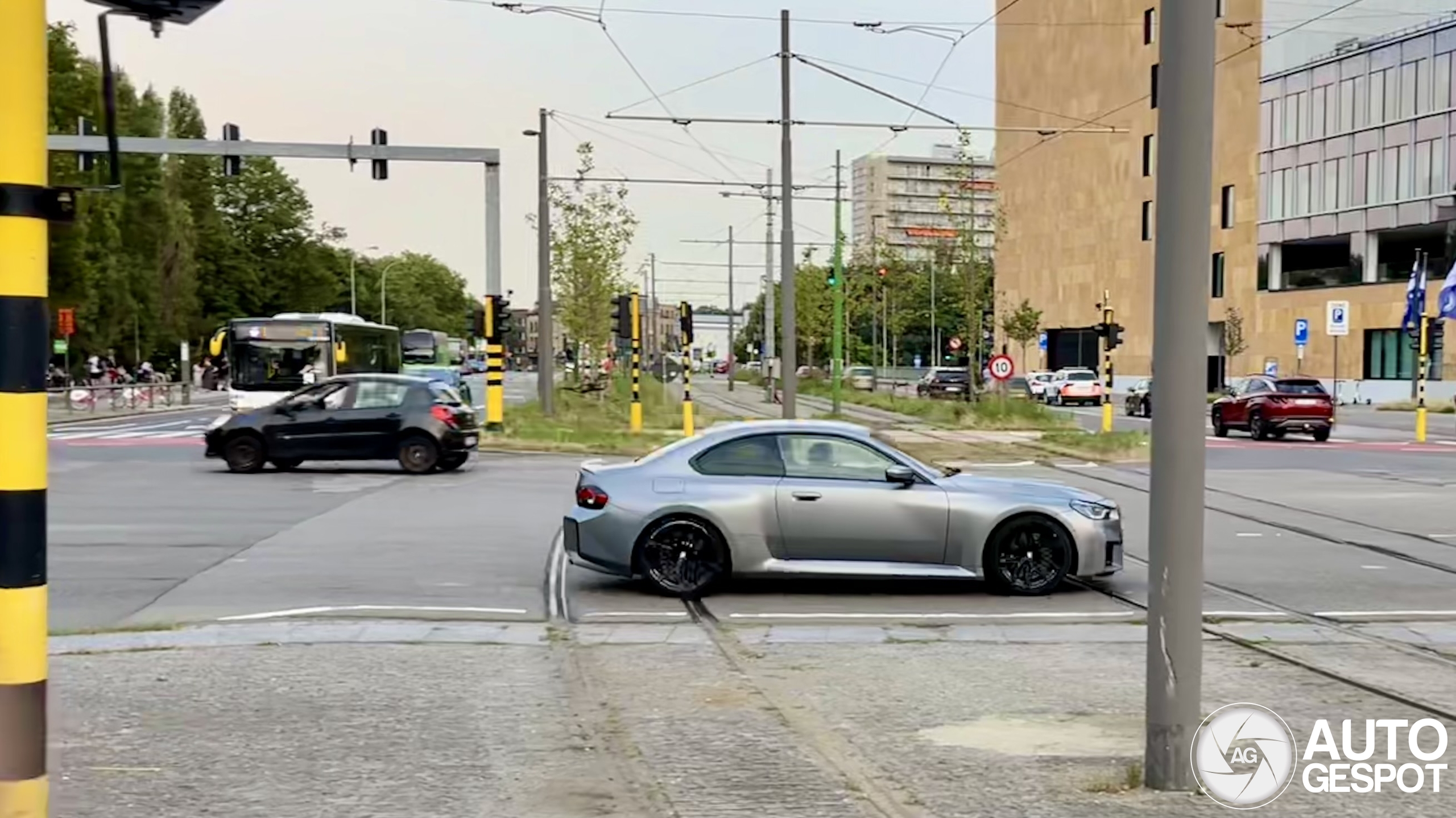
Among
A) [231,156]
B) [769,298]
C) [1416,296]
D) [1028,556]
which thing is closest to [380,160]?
[231,156]

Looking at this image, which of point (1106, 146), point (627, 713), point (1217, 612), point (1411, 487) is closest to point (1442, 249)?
point (1106, 146)

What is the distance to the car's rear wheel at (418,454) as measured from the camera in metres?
23.3

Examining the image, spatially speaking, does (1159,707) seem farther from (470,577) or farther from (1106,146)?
(1106,146)

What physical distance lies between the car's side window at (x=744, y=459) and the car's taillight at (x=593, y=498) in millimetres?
759

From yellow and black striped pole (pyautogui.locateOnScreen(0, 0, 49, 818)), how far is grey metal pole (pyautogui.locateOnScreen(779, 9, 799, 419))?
87.8ft

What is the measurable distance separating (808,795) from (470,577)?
674 cm

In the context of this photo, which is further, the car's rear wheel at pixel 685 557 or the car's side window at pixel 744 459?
the car's side window at pixel 744 459

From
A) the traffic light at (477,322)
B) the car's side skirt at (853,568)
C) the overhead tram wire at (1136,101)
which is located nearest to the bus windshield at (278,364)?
the traffic light at (477,322)

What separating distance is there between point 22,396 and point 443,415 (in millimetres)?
20321

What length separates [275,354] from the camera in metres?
36.0

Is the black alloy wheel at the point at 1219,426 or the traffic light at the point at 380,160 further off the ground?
the traffic light at the point at 380,160

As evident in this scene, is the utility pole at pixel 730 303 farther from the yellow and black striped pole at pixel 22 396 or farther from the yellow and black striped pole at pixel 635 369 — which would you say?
the yellow and black striped pole at pixel 22 396

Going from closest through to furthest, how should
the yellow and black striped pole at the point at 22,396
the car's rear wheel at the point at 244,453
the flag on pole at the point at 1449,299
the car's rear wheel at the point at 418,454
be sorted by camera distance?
the yellow and black striped pole at the point at 22,396 < the car's rear wheel at the point at 244,453 < the car's rear wheel at the point at 418,454 < the flag on pole at the point at 1449,299

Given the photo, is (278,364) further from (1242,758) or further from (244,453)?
(1242,758)
